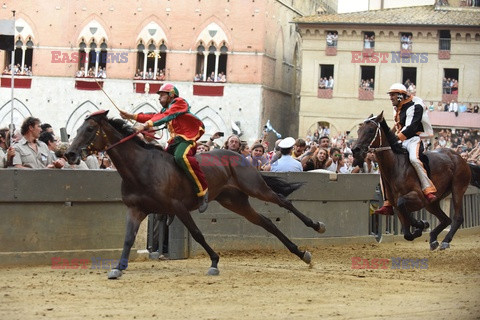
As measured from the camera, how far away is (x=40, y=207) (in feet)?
50.9

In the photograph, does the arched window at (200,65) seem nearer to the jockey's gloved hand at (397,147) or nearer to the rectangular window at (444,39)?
the rectangular window at (444,39)

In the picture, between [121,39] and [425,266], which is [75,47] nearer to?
[121,39]

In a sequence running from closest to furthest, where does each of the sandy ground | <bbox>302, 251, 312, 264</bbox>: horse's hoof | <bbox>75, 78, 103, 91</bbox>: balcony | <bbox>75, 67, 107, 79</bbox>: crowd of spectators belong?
the sandy ground, <bbox>302, 251, 312, 264</bbox>: horse's hoof, <bbox>75, 78, 103, 91</bbox>: balcony, <bbox>75, 67, 107, 79</bbox>: crowd of spectators

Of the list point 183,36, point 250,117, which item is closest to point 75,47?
point 183,36

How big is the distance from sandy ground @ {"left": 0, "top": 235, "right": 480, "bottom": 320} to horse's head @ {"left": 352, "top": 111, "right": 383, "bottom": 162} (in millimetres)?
1847

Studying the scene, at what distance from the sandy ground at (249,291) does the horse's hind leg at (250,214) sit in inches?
11.7

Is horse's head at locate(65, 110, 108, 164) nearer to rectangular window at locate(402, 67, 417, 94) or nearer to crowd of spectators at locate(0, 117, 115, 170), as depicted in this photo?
crowd of spectators at locate(0, 117, 115, 170)

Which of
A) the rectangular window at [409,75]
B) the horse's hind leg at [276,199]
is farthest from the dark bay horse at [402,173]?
the rectangular window at [409,75]

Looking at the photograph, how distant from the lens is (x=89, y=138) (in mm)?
14477

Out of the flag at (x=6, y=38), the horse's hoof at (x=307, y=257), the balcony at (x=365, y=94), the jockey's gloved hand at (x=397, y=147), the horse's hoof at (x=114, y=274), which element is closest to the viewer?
the horse's hoof at (x=114, y=274)

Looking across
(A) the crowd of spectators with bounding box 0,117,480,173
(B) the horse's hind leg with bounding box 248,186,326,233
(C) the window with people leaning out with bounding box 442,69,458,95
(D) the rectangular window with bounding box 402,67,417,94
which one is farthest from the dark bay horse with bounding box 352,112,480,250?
(D) the rectangular window with bounding box 402,67,417,94

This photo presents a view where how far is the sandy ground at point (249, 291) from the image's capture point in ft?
36.2

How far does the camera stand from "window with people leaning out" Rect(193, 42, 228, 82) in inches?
2566

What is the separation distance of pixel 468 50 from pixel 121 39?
21.9 metres
